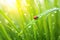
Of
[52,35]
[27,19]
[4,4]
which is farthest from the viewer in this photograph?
[4,4]

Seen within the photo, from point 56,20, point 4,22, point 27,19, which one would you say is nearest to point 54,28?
point 56,20

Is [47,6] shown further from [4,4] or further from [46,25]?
[4,4]

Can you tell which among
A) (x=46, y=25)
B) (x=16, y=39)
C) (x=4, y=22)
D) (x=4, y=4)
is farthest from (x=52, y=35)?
(x=4, y=4)

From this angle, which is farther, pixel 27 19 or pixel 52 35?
pixel 27 19

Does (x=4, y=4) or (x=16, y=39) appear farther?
(x=4, y=4)

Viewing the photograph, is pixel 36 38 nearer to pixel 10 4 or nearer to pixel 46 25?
pixel 46 25

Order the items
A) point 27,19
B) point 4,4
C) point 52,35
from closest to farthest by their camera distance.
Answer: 1. point 52,35
2. point 27,19
3. point 4,4

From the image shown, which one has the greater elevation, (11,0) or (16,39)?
(11,0)

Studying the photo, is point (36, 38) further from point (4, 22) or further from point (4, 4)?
point (4, 4)
